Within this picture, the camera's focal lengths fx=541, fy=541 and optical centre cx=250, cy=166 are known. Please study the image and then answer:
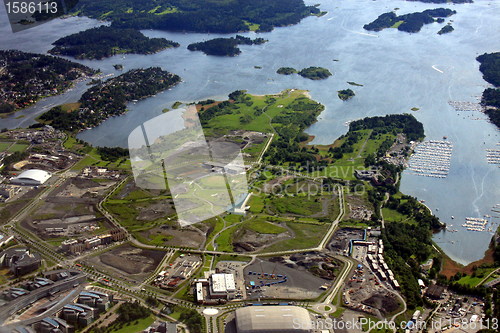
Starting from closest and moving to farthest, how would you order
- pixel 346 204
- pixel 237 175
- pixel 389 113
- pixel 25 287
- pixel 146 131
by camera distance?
1. pixel 25 287
2. pixel 346 204
3. pixel 237 175
4. pixel 146 131
5. pixel 389 113

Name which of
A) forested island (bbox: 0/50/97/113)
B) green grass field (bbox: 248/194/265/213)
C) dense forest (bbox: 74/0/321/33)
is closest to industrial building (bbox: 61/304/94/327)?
green grass field (bbox: 248/194/265/213)

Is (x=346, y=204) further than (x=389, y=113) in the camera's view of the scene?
No

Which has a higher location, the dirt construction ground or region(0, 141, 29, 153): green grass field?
region(0, 141, 29, 153): green grass field

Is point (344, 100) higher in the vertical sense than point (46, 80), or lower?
lower

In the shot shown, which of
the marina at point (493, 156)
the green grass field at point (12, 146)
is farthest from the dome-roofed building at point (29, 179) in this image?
the marina at point (493, 156)

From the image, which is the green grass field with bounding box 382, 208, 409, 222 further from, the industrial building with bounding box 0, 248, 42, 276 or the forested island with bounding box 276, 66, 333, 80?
the forested island with bounding box 276, 66, 333, 80

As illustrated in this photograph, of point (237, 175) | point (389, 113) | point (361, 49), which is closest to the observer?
point (237, 175)

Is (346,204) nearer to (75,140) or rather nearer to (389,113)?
(389,113)

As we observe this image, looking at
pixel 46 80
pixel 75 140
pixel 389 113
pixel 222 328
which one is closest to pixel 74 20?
pixel 46 80
